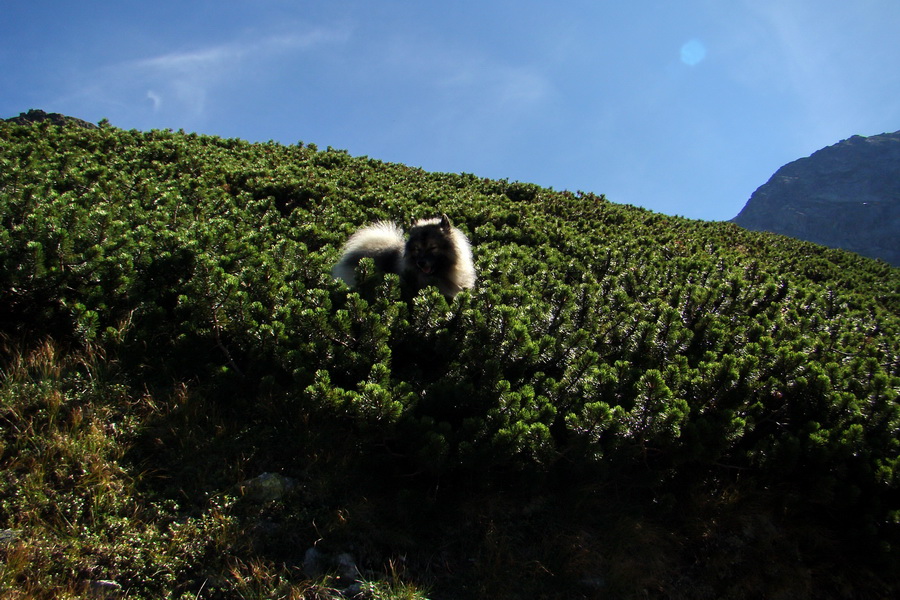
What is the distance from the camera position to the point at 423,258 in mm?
5871

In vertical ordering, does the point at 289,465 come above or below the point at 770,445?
above

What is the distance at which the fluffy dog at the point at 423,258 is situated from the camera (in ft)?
19.5

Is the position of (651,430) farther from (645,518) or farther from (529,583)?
(529,583)

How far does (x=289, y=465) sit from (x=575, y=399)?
2446mm

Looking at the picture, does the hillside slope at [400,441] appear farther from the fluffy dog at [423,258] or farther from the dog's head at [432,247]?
the dog's head at [432,247]

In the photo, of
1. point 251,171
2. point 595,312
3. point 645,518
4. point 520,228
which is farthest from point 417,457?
point 251,171

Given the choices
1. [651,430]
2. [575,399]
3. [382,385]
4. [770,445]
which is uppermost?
[382,385]

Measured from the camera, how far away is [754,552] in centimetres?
401

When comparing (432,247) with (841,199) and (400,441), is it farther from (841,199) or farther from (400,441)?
(841,199)

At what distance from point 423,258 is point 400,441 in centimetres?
265

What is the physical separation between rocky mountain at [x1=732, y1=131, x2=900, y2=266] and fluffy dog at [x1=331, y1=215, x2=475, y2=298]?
13810 centimetres

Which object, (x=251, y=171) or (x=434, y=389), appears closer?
(x=434, y=389)

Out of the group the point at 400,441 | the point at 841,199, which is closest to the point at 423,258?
the point at 400,441

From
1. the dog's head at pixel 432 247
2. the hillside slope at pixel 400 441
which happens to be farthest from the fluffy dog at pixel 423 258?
the hillside slope at pixel 400 441
